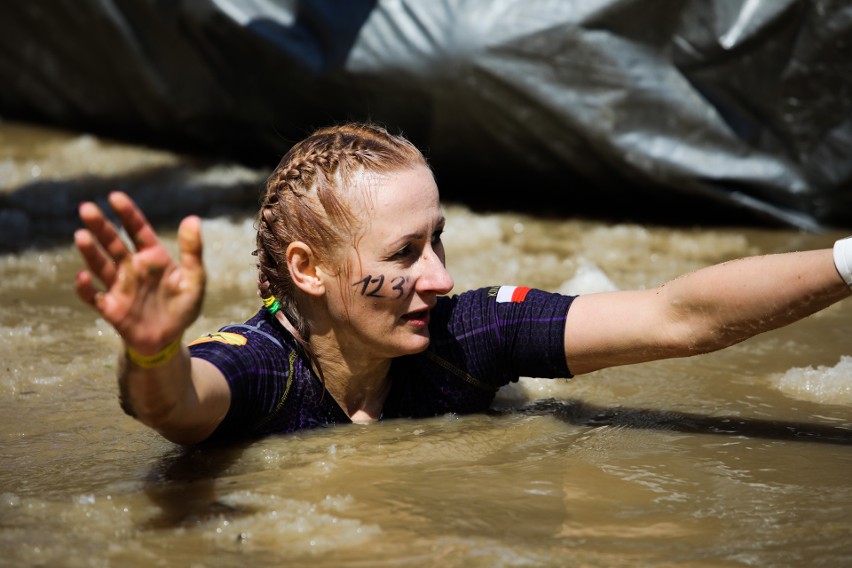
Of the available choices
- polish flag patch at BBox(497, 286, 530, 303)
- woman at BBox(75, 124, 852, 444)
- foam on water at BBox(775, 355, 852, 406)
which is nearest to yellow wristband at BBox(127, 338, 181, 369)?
woman at BBox(75, 124, 852, 444)

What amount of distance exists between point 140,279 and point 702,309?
116 cm

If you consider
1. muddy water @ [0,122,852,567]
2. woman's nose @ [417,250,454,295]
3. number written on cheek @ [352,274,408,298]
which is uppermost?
woman's nose @ [417,250,454,295]

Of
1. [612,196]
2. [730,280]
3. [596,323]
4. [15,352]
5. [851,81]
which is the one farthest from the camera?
[612,196]

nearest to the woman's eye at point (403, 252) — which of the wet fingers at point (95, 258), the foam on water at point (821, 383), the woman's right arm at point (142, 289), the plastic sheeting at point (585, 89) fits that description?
the woman's right arm at point (142, 289)

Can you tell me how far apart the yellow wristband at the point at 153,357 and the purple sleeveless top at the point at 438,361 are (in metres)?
0.38

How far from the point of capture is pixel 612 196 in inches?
183

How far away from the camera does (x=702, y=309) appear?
7.54ft

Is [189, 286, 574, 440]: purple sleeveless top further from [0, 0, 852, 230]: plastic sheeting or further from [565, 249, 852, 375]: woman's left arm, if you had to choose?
[0, 0, 852, 230]: plastic sheeting

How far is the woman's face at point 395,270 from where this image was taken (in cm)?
238

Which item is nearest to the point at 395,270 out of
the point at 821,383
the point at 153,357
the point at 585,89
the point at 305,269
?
the point at 305,269

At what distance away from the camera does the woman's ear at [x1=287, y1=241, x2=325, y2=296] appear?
94.9 inches

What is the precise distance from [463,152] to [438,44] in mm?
509

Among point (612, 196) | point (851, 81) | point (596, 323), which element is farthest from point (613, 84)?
point (596, 323)

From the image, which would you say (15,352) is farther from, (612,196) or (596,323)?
(612,196)
